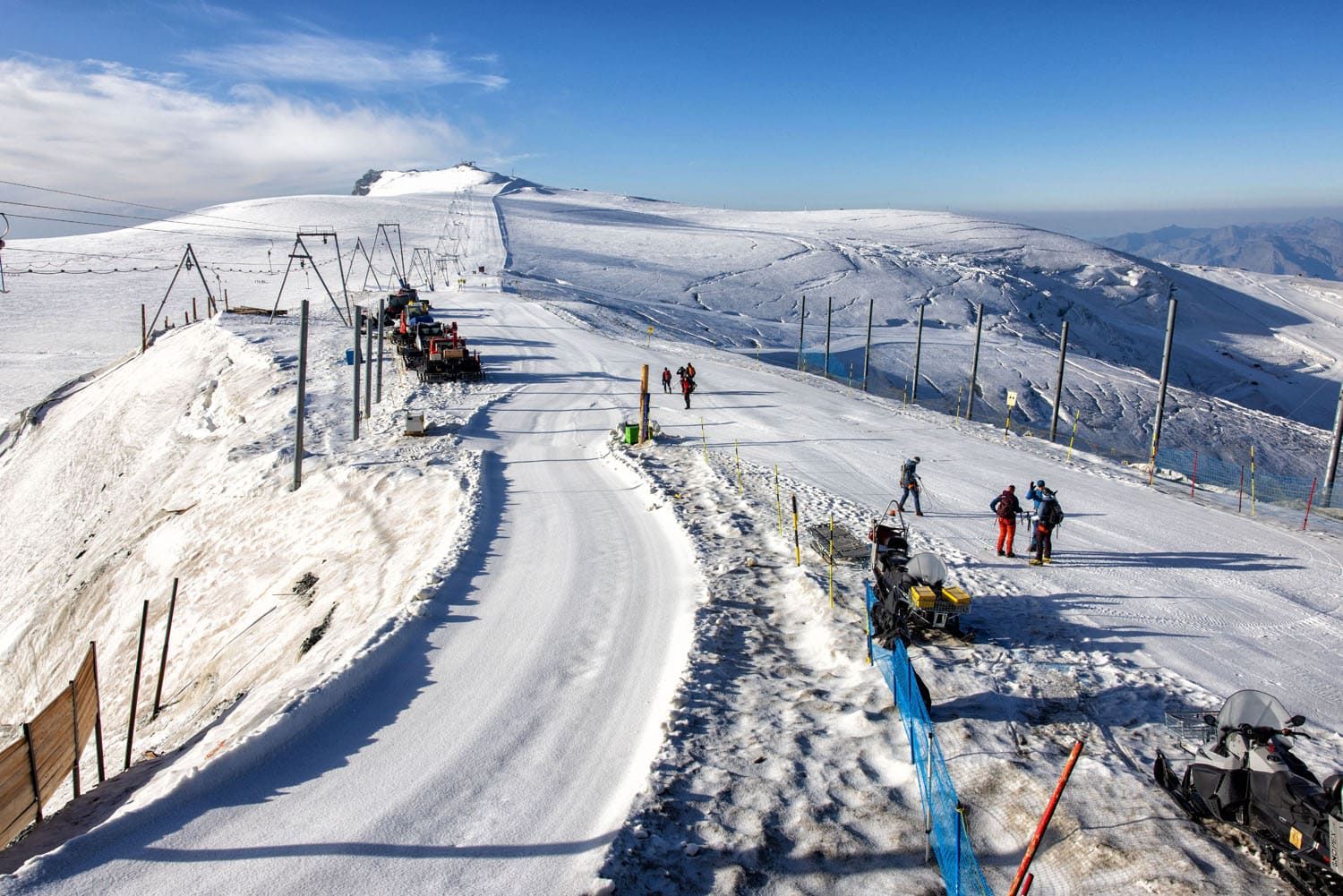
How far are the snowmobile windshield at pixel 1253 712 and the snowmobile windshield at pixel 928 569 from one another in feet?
14.2

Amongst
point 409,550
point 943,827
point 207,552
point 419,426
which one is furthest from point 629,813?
point 419,426

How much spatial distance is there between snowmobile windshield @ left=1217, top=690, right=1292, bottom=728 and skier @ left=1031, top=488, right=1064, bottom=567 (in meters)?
7.80

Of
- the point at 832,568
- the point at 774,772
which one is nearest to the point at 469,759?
the point at 774,772

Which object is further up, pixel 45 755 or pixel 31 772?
pixel 31 772

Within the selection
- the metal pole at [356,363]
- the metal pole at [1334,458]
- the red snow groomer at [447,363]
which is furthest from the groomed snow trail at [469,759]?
the metal pole at [1334,458]

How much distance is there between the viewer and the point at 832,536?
1588 cm

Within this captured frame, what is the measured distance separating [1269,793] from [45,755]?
1282 centimetres

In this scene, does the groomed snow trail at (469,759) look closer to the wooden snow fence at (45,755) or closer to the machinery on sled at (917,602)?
the wooden snow fence at (45,755)

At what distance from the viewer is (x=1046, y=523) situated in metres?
15.8

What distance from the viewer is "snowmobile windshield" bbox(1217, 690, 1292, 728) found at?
7.79m

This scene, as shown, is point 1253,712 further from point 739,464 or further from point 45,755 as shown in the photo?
point 739,464

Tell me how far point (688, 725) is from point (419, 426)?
19033 millimetres

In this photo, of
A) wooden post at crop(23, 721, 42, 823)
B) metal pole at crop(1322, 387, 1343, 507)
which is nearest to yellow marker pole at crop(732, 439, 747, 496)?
wooden post at crop(23, 721, 42, 823)

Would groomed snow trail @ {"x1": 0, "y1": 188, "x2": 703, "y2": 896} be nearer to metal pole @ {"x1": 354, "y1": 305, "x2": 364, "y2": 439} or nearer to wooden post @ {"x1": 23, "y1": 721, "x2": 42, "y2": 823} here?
wooden post @ {"x1": 23, "y1": 721, "x2": 42, "y2": 823}
